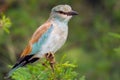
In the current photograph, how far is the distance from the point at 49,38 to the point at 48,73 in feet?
3.14

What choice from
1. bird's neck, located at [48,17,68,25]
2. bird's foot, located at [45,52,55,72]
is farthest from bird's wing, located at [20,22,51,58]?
bird's foot, located at [45,52,55,72]

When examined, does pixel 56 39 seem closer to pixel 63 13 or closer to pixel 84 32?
pixel 63 13

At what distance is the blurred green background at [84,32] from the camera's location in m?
12.8

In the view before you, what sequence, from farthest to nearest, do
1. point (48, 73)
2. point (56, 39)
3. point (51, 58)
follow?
point (56, 39), point (51, 58), point (48, 73)

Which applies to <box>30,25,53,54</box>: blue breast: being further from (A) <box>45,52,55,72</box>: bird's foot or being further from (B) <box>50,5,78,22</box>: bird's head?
(A) <box>45,52,55,72</box>: bird's foot

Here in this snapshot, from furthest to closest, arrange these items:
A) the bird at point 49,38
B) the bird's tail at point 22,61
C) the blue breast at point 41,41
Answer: the blue breast at point 41,41 → the bird at point 49,38 → the bird's tail at point 22,61

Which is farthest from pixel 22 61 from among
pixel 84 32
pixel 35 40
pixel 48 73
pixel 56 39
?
pixel 84 32

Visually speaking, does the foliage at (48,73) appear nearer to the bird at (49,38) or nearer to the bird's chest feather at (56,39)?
the bird at (49,38)

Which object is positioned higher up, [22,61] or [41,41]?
[41,41]

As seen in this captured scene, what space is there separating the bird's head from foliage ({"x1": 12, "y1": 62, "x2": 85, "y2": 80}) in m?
0.95

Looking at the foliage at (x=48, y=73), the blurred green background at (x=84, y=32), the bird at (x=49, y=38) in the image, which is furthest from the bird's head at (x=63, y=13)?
→ the blurred green background at (x=84, y=32)

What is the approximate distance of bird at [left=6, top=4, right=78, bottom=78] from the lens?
7.65 metres

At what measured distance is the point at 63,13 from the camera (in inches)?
310

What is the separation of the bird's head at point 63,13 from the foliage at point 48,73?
37.5 inches
